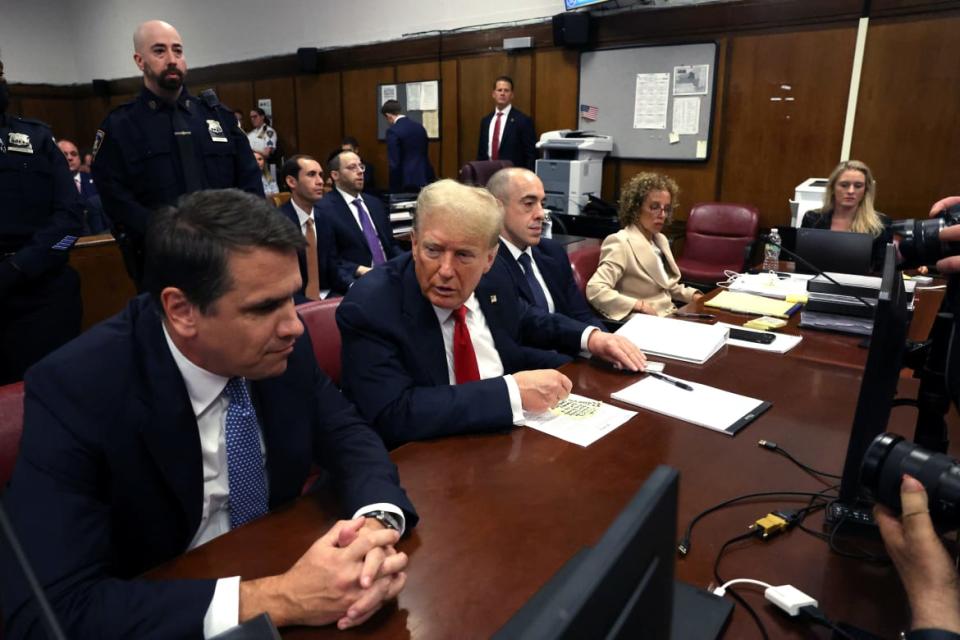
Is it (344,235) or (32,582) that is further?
(344,235)

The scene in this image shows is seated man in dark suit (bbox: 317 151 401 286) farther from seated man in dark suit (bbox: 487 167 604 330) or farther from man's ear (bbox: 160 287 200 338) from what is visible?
man's ear (bbox: 160 287 200 338)

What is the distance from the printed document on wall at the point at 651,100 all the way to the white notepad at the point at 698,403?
14.2 feet

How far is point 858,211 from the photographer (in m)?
3.74

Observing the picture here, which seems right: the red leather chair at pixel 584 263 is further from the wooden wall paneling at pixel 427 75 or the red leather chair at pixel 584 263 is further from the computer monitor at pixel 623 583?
the wooden wall paneling at pixel 427 75

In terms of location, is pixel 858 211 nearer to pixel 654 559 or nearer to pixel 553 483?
pixel 553 483

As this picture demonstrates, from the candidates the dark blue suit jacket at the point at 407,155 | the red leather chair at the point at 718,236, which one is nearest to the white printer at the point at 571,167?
the red leather chair at the point at 718,236

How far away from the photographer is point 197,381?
44.1 inches

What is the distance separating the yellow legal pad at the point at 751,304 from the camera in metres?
2.47

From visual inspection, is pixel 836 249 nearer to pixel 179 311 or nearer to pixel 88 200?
pixel 179 311

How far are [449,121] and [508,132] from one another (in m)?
1.03

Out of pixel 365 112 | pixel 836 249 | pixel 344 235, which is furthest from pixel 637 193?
pixel 365 112

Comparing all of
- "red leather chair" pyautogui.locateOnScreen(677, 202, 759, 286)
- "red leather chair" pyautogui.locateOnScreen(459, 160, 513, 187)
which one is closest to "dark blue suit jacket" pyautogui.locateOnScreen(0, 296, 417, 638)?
"red leather chair" pyautogui.locateOnScreen(677, 202, 759, 286)

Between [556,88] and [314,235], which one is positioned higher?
[556,88]

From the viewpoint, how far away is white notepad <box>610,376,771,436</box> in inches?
57.9
